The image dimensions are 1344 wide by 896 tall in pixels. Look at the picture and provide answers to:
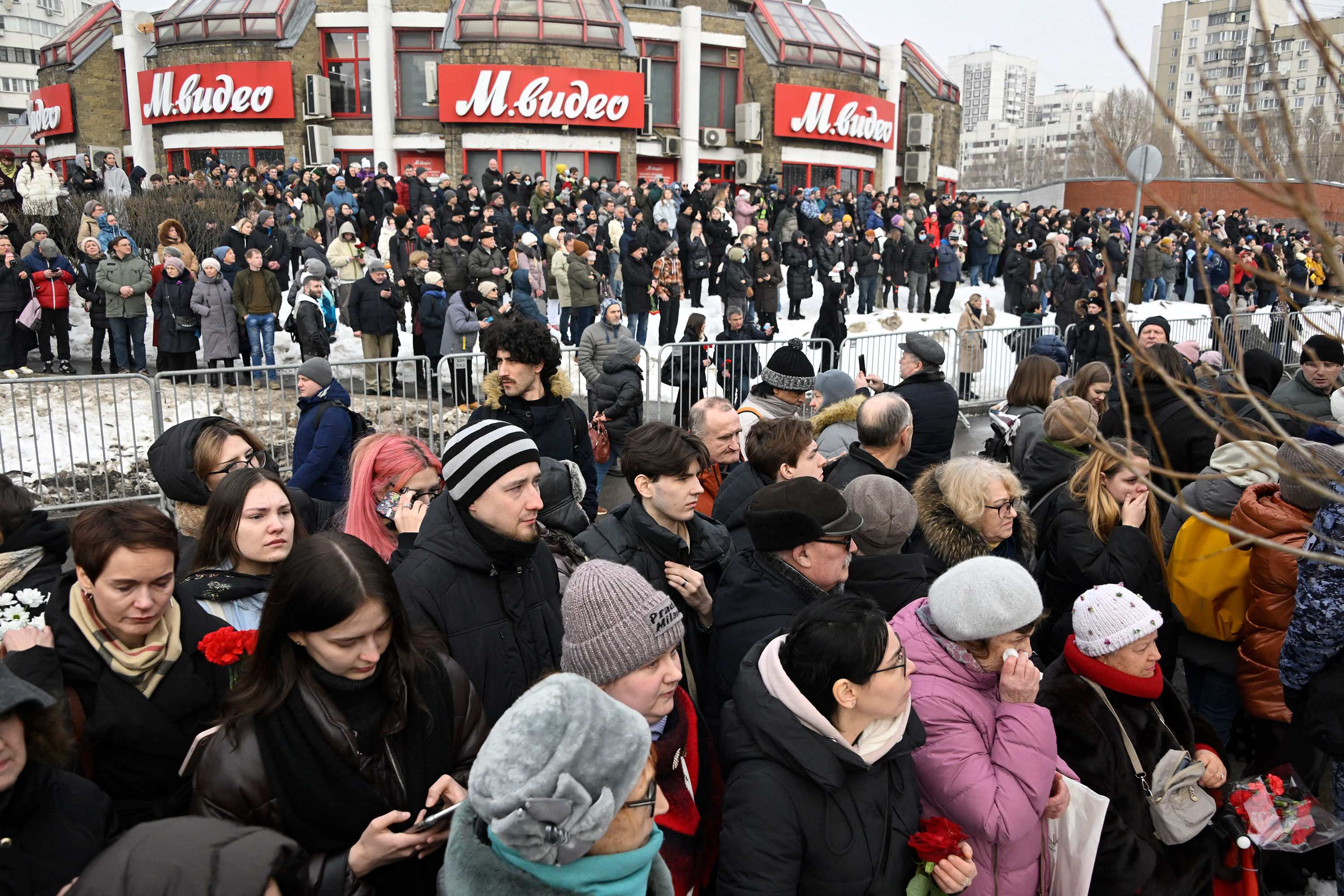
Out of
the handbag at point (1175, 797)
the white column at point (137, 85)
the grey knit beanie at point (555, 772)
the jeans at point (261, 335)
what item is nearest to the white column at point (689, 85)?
the white column at point (137, 85)

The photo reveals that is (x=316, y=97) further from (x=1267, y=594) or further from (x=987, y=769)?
(x=987, y=769)

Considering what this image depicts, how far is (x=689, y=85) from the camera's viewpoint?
102 feet

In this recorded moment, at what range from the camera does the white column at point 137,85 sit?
3167 centimetres

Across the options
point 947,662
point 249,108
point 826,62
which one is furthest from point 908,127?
point 947,662

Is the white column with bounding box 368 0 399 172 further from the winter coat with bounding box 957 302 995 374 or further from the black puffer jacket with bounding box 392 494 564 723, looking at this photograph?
the black puffer jacket with bounding box 392 494 564 723

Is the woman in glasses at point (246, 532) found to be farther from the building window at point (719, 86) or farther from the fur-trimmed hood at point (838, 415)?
the building window at point (719, 86)

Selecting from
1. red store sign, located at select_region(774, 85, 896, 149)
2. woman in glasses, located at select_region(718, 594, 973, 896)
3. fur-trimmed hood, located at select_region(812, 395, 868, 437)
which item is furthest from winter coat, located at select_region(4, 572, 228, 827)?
red store sign, located at select_region(774, 85, 896, 149)

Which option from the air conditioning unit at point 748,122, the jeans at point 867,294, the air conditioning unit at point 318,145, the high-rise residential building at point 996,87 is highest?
the high-rise residential building at point 996,87

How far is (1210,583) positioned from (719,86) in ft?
102

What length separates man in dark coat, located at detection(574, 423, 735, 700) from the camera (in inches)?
136

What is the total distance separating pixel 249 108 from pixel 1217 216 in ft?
95.7

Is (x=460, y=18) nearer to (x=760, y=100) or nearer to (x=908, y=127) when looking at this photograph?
(x=760, y=100)

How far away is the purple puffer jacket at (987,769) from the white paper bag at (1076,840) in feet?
0.17

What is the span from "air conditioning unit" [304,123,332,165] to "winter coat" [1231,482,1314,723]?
29.7 m
